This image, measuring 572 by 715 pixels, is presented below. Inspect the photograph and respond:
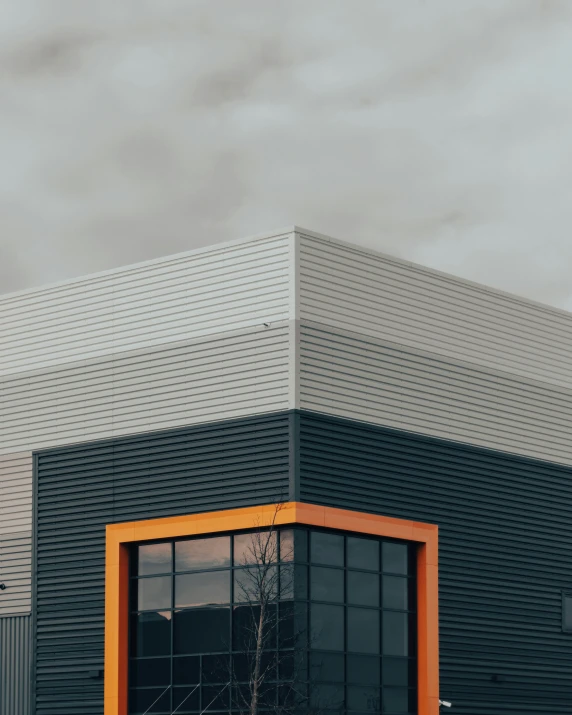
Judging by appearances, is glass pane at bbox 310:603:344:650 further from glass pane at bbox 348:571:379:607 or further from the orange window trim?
the orange window trim

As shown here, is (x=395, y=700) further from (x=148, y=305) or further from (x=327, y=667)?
(x=148, y=305)

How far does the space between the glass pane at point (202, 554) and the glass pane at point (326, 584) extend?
8.01ft

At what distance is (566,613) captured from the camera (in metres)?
45.8

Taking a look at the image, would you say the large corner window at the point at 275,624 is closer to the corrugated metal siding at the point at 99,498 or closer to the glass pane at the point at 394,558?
the glass pane at the point at 394,558

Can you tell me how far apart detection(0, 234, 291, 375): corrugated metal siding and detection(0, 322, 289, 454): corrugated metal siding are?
1.35 ft

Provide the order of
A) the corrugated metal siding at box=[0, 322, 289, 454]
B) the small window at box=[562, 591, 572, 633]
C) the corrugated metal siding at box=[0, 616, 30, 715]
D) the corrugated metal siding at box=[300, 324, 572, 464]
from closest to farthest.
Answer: the corrugated metal siding at box=[0, 322, 289, 454] < the corrugated metal siding at box=[300, 324, 572, 464] < the corrugated metal siding at box=[0, 616, 30, 715] < the small window at box=[562, 591, 572, 633]

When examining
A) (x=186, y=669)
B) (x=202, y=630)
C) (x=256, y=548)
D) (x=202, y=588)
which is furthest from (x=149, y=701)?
(x=256, y=548)

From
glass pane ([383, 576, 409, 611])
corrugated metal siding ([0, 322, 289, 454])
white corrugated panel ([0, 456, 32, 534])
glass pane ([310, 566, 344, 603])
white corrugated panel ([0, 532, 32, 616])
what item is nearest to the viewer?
glass pane ([310, 566, 344, 603])

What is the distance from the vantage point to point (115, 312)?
42938 millimetres

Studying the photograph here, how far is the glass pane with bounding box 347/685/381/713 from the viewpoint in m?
38.9

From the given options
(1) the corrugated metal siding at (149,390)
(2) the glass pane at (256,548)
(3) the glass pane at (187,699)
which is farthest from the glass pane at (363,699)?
(1) the corrugated metal siding at (149,390)

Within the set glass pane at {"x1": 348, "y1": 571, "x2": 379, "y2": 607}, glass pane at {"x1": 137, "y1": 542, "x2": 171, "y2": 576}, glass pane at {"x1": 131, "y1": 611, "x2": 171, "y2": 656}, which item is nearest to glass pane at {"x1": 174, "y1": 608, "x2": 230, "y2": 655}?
glass pane at {"x1": 131, "y1": 611, "x2": 171, "y2": 656}

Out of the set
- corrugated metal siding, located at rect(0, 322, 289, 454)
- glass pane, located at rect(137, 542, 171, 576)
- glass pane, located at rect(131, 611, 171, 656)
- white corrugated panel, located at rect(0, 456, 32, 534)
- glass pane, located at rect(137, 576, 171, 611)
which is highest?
corrugated metal siding, located at rect(0, 322, 289, 454)

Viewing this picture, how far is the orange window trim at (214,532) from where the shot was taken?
3931 cm
